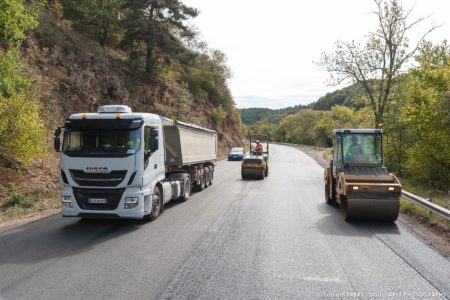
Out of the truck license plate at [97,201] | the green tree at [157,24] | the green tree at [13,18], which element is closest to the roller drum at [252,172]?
the truck license plate at [97,201]

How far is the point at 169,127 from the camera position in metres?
13.1

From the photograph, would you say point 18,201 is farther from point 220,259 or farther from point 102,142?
point 220,259

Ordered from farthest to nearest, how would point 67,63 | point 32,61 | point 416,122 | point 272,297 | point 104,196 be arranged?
point 67,63 → point 32,61 → point 416,122 → point 104,196 → point 272,297

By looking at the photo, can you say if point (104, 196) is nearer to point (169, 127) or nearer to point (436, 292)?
point (169, 127)

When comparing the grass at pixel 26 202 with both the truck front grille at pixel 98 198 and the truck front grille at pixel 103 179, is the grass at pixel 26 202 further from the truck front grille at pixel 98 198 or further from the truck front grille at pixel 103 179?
the truck front grille at pixel 103 179

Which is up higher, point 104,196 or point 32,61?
point 32,61

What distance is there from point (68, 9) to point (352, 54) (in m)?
24.0

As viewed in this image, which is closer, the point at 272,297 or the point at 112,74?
the point at 272,297

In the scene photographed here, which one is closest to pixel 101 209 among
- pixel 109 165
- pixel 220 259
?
pixel 109 165

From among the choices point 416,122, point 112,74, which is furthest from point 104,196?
point 112,74

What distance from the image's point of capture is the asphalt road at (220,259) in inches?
221

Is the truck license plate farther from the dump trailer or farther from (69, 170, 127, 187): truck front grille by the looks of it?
the dump trailer

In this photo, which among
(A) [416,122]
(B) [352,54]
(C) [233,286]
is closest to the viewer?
(C) [233,286]

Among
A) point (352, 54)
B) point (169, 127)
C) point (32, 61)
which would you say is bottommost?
point (169, 127)
